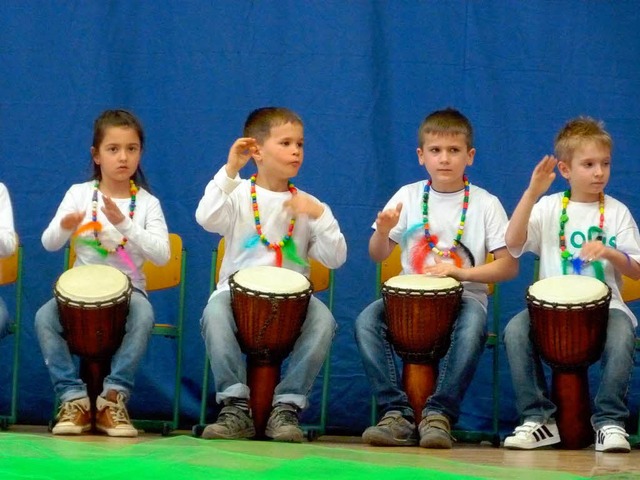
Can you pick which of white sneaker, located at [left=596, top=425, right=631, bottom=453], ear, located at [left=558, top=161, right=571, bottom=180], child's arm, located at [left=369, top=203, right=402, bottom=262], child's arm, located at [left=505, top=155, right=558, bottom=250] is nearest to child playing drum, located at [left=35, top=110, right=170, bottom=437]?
child's arm, located at [left=369, top=203, right=402, bottom=262]

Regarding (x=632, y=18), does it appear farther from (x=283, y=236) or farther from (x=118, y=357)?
(x=118, y=357)

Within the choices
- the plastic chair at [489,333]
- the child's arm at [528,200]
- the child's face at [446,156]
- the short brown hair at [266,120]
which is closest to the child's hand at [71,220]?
the short brown hair at [266,120]

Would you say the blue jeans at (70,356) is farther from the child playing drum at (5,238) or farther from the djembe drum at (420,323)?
the djembe drum at (420,323)

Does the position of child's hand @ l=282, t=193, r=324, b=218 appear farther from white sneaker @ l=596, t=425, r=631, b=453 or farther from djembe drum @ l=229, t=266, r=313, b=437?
white sneaker @ l=596, t=425, r=631, b=453

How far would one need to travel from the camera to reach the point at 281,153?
4.66 metres

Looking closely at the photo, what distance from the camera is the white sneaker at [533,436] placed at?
14.4 ft

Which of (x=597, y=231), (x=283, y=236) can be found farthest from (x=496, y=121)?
(x=283, y=236)

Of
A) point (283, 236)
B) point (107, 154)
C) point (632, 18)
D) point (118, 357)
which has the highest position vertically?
point (632, 18)

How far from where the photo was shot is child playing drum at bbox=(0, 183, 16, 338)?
15.2 ft

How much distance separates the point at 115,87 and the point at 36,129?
15.7 inches

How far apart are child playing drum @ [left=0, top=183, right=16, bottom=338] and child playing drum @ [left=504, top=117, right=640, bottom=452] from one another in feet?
6.36

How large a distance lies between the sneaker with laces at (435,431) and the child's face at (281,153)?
1.09m

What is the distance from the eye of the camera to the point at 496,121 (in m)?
5.16

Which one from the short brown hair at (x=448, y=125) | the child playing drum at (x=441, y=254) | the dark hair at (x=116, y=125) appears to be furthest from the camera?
the dark hair at (x=116, y=125)
